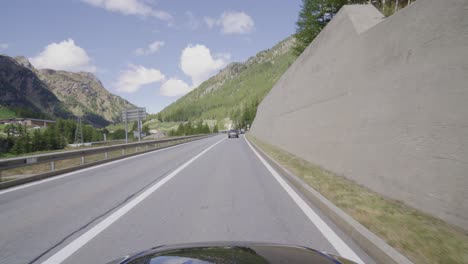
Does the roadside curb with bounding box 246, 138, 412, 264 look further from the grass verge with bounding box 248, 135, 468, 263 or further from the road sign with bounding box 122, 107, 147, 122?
the road sign with bounding box 122, 107, 147, 122

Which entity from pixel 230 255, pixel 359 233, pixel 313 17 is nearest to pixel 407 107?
pixel 359 233

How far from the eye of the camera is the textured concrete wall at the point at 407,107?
3.96 metres

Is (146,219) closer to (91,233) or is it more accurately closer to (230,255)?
(91,233)

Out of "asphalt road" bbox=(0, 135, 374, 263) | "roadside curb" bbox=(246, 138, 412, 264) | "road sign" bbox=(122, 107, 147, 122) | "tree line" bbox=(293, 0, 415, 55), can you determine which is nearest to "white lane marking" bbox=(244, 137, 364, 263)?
"asphalt road" bbox=(0, 135, 374, 263)

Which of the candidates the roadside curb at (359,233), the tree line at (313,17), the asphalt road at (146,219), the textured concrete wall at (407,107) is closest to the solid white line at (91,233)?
the asphalt road at (146,219)

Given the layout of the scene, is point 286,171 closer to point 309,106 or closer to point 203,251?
point 309,106

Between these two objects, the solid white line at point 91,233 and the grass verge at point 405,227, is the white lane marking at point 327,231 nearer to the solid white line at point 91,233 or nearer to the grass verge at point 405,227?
the grass verge at point 405,227

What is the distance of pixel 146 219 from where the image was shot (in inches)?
186

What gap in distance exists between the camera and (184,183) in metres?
8.01

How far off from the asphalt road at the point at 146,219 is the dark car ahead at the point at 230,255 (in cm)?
145

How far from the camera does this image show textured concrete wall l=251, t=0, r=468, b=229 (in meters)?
3.96

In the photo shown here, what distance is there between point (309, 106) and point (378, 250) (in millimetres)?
10581

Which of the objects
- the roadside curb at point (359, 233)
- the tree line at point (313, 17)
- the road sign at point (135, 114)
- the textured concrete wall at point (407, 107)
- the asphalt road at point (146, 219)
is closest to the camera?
the roadside curb at point (359, 233)

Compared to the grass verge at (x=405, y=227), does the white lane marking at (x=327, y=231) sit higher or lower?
lower
